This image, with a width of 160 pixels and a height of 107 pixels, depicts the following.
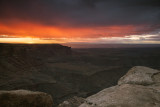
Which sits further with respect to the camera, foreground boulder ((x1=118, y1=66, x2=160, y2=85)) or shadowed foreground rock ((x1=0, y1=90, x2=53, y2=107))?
foreground boulder ((x1=118, y1=66, x2=160, y2=85))

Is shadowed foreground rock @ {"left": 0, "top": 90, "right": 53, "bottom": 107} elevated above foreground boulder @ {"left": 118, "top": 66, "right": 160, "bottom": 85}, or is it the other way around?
foreground boulder @ {"left": 118, "top": 66, "right": 160, "bottom": 85}

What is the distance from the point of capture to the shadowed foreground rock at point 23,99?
3.42m

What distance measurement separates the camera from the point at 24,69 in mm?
39812

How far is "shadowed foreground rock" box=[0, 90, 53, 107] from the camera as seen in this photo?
→ 342 cm

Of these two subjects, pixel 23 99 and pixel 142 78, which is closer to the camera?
pixel 23 99

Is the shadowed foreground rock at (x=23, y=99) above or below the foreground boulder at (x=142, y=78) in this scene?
below

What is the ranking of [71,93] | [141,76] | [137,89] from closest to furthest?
[137,89]
[141,76]
[71,93]

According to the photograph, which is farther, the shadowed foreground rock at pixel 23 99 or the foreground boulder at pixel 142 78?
the foreground boulder at pixel 142 78

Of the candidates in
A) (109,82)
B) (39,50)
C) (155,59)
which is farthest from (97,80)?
(155,59)

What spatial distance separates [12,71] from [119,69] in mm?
37855

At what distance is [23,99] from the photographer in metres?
3.62

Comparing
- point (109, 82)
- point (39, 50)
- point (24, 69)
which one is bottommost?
point (109, 82)

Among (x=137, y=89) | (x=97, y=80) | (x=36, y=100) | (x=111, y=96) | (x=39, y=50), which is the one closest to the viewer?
(x=111, y=96)

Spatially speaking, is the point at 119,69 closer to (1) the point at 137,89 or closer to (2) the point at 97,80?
(2) the point at 97,80
